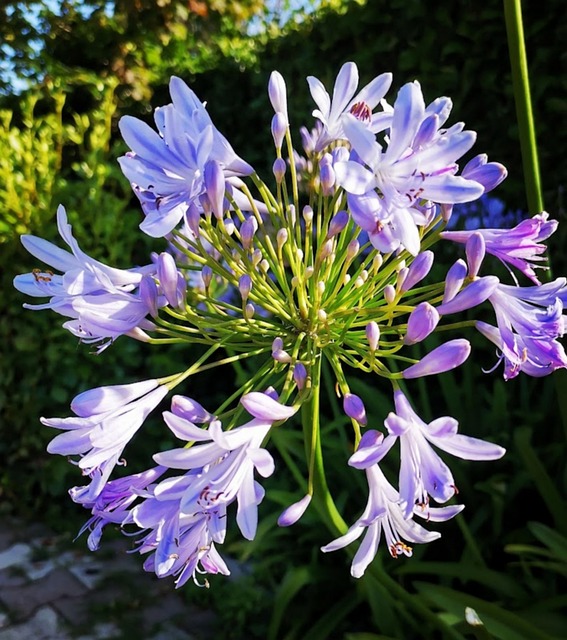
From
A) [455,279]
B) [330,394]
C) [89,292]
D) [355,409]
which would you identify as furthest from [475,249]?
[330,394]

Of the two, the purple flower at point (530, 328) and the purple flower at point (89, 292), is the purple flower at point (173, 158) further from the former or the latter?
the purple flower at point (530, 328)

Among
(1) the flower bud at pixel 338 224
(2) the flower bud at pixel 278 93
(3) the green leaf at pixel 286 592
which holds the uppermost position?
(2) the flower bud at pixel 278 93

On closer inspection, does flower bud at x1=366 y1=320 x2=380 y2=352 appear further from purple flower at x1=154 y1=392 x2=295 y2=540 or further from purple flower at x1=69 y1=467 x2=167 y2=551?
purple flower at x1=69 y1=467 x2=167 y2=551

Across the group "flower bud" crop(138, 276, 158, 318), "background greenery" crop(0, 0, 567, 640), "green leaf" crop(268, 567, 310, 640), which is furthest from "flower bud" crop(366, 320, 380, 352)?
"green leaf" crop(268, 567, 310, 640)

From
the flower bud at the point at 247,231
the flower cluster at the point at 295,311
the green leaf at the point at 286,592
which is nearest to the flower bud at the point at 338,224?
the flower cluster at the point at 295,311

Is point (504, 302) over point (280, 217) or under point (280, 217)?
under

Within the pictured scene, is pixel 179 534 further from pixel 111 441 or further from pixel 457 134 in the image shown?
pixel 457 134

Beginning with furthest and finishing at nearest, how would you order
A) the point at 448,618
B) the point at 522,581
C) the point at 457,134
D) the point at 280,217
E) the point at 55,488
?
the point at 55,488 → the point at 522,581 → the point at 448,618 → the point at 280,217 → the point at 457,134

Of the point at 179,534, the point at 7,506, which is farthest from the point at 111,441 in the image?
the point at 7,506
